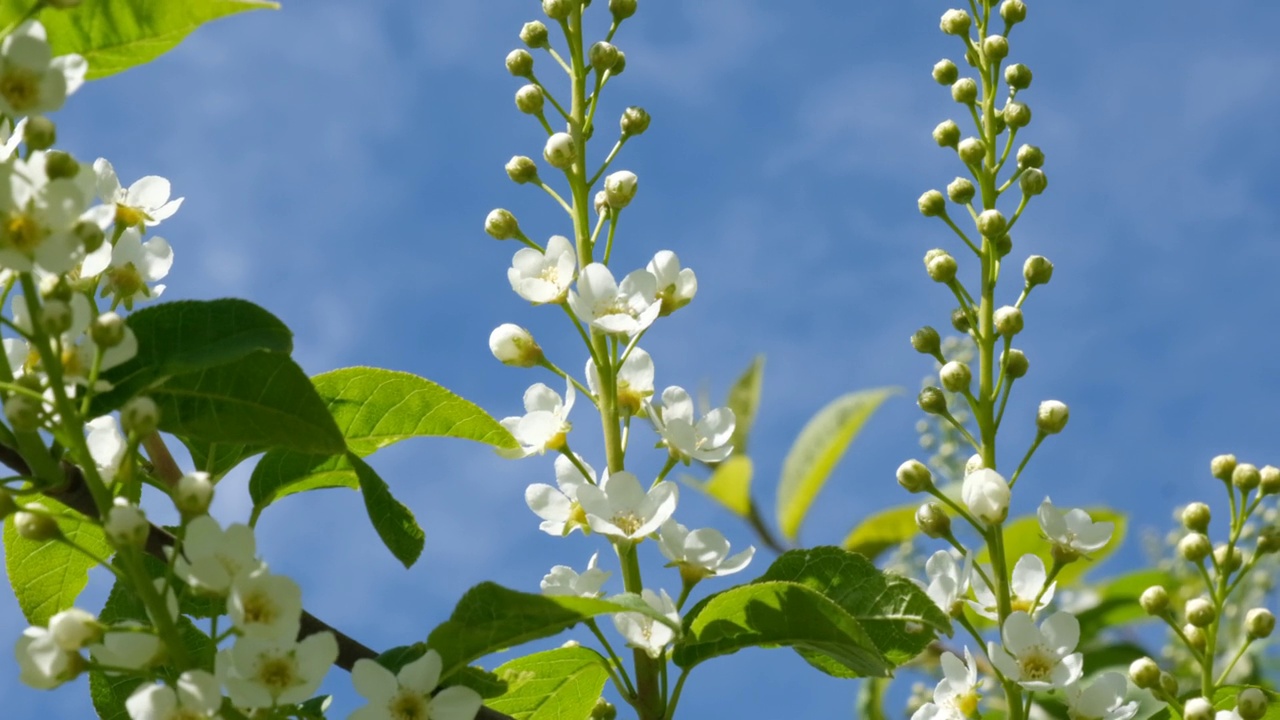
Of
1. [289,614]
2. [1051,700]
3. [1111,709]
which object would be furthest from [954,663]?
[1051,700]

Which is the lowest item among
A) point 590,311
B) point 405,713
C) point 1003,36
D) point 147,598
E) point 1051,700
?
point 1051,700

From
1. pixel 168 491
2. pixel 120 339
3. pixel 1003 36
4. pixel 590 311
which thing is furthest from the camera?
pixel 1003 36

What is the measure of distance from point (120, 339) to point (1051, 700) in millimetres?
2821

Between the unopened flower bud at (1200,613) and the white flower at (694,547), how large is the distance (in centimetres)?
78

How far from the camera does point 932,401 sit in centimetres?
225

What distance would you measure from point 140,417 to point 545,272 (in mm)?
766

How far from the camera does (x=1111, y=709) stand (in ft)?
→ 6.81

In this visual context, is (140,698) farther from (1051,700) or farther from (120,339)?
(1051,700)

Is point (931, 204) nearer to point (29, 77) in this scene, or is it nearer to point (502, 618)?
point (502, 618)

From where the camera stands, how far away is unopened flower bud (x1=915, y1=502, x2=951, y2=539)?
2.23 meters

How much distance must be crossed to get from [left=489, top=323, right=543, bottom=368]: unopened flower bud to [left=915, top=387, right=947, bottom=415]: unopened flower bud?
2.09ft

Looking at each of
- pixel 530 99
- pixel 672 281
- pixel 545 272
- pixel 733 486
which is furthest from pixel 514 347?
pixel 733 486

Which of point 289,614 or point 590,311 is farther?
point 590,311

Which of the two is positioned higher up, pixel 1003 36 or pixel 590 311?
pixel 1003 36
